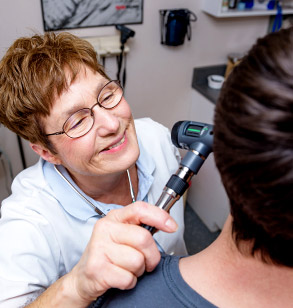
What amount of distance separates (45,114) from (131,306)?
582mm

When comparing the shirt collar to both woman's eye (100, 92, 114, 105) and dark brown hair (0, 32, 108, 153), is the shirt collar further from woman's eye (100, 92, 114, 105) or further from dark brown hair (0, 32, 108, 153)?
woman's eye (100, 92, 114, 105)

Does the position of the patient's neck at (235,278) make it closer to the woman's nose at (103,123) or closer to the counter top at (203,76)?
the woman's nose at (103,123)

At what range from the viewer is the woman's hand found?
63 cm

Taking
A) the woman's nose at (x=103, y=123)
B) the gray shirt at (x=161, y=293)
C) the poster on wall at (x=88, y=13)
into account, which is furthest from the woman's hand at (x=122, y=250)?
the poster on wall at (x=88, y=13)

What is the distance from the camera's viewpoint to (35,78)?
0.94 m

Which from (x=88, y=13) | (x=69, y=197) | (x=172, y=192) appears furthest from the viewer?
(x=88, y=13)

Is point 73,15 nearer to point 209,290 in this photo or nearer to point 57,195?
point 57,195

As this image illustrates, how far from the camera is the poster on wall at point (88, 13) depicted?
1.71 m

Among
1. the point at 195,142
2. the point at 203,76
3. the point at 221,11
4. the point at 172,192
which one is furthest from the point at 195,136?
the point at 203,76

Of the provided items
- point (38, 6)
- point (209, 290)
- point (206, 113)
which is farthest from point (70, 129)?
point (206, 113)

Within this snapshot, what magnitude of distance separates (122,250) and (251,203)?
286 millimetres

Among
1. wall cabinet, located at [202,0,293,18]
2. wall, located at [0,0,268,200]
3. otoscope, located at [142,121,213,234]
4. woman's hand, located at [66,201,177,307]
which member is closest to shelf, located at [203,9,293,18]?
wall cabinet, located at [202,0,293,18]

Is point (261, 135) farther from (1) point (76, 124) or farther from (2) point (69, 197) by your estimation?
(2) point (69, 197)

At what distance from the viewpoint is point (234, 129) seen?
1.51ft
